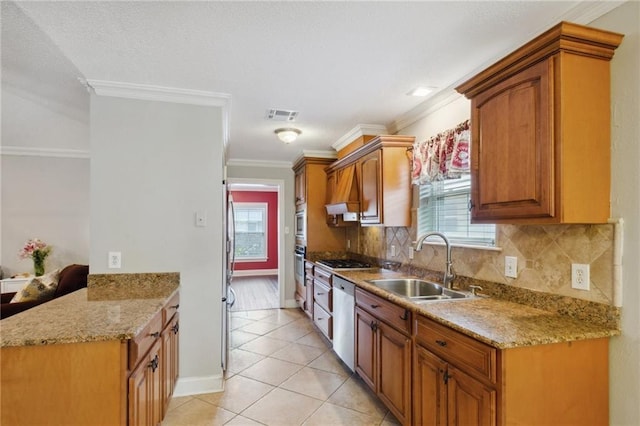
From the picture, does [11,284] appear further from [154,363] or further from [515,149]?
[515,149]

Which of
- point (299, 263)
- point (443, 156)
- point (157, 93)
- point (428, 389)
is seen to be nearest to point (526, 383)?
point (428, 389)

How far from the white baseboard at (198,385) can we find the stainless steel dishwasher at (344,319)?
1104 millimetres

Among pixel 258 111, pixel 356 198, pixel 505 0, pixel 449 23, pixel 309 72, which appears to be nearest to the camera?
pixel 505 0

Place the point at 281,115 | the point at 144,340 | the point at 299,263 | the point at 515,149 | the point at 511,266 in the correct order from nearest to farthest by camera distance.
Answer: the point at 515,149
the point at 144,340
the point at 511,266
the point at 281,115
the point at 299,263

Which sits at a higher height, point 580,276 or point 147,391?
point 580,276


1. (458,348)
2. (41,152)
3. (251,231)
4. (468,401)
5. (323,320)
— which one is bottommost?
(323,320)

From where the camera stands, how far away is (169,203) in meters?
2.63

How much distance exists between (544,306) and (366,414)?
4.72 feet

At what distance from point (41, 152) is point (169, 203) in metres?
3.29

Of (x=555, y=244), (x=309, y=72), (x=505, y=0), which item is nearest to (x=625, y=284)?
(x=555, y=244)

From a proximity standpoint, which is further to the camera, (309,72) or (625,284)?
(309,72)

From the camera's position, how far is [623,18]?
1482mm

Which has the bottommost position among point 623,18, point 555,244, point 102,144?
point 555,244

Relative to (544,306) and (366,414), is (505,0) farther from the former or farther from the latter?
Answer: (366,414)
